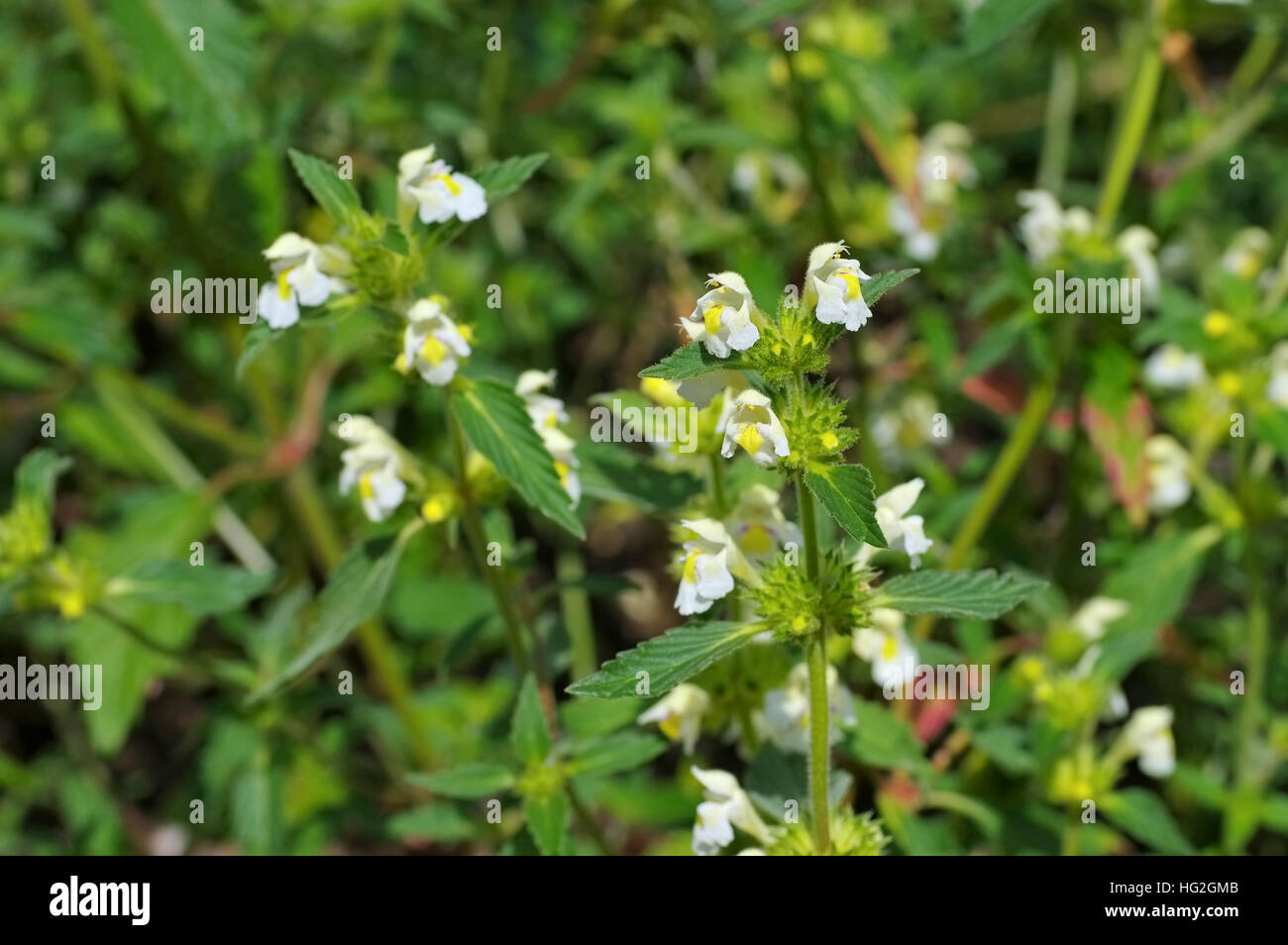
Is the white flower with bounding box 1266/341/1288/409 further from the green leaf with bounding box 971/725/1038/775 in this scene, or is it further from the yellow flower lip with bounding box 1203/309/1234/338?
the green leaf with bounding box 971/725/1038/775

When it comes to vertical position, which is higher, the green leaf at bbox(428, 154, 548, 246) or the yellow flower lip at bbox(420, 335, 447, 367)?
the green leaf at bbox(428, 154, 548, 246)

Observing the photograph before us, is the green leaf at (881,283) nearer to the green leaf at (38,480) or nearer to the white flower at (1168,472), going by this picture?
the white flower at (1168,472)

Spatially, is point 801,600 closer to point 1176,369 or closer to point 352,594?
point 352,594

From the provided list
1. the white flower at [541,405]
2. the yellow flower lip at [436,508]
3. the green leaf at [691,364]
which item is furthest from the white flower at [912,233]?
the green leaf at [691,364]

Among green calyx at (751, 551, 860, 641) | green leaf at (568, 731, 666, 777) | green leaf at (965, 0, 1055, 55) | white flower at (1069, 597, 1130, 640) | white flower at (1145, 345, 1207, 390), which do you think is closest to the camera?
green calyx at (751, 551, 860, 641)

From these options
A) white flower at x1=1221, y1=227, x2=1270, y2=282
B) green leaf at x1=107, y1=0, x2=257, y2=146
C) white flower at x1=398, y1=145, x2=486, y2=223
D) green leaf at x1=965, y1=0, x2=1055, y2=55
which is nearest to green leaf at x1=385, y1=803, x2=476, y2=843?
white flower at x1=398, y1=145, x2=486, y2=223

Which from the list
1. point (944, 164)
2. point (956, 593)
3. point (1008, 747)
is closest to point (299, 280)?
point (956, 593)
